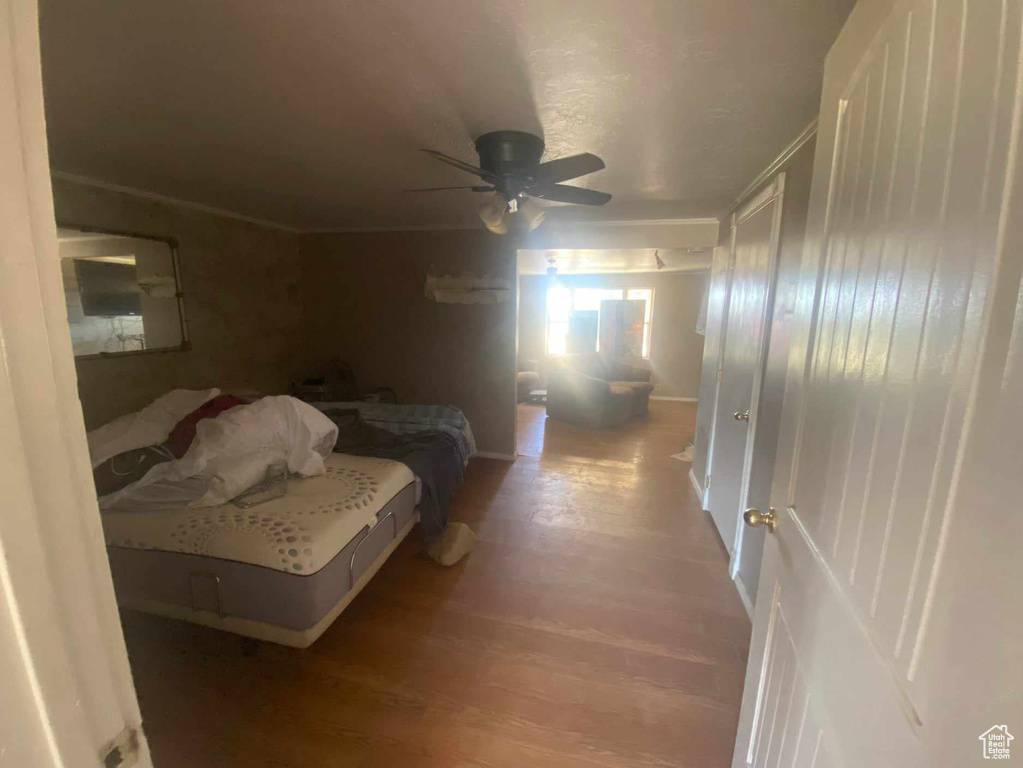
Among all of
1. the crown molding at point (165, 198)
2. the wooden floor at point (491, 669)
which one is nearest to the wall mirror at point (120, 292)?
the crown molding at point (165, 198)

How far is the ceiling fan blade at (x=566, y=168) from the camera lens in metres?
1.63

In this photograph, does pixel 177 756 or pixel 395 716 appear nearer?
pixel 177 756

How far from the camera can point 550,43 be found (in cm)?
117

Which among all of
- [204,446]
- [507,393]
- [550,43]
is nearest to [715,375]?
[507,393]

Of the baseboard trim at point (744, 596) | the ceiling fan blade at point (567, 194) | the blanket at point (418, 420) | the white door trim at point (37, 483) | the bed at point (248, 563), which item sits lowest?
the baseboard trim at point (744, 596)

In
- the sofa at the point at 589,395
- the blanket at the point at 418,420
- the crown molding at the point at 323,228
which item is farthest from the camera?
the sofa at the point at 589,395

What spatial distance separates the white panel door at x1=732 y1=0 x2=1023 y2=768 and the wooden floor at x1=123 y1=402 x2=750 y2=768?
32.3 inches

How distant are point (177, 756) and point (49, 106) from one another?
236 cm

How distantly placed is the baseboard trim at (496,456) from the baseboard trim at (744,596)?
2.23 m

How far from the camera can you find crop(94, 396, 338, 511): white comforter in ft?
5.71

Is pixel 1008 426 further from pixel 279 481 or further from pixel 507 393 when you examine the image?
pixel 507 393

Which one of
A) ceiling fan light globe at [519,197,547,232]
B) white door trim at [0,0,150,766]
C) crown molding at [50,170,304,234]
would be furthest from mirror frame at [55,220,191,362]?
white door trim at [0,0,150,766]

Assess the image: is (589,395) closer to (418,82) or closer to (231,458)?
(231,458)

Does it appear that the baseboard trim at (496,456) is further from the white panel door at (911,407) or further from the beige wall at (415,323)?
the white panel door at (911,407)
